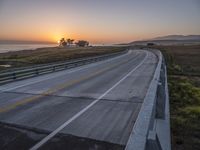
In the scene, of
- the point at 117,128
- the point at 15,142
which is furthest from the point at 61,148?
the point at 117,128

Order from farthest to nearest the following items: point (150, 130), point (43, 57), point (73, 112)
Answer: point (43, 57) < point (73, 112) < point (150, 130)

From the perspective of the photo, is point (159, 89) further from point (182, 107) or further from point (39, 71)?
point (39, 71)

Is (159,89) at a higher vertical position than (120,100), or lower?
higher

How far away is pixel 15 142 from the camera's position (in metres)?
5.57

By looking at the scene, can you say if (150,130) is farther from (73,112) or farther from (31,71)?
(31,71)

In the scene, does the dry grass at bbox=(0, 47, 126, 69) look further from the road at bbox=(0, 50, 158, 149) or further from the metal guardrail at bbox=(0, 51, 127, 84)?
the road at bbox=(0, 50, 158, 149)

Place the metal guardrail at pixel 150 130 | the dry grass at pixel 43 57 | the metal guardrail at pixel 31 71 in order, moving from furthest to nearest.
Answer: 1. the dry grass at pixel 43 57
2. the metal guardrail at pixel 31 71
3. the metal guardrail at pixel 150 130

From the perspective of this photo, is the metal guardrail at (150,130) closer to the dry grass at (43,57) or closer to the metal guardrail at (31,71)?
the metal guardrail at (31,71)

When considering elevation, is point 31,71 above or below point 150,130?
below

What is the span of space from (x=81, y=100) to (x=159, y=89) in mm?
4256

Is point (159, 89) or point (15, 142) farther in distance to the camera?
point (159, 89)

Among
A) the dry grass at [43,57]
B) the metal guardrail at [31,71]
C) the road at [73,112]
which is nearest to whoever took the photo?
the road at [73,112]

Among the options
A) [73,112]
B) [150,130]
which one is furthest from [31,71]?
[150,130]

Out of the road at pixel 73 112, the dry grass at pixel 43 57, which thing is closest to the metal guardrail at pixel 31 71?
the road at pixel 73 112
